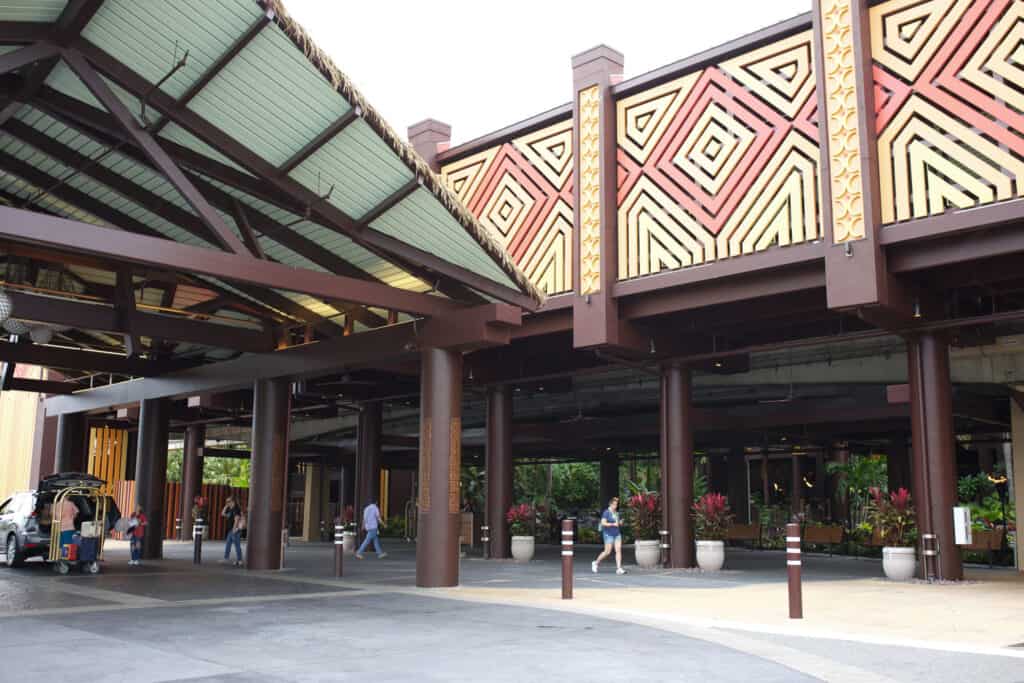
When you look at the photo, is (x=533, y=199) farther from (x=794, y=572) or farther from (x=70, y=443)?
(x=70, y=443)

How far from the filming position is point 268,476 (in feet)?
64.1

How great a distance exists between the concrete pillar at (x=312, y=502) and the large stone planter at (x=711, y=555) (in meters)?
23.4

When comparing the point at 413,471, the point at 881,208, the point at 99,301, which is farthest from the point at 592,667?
the point at 413,471

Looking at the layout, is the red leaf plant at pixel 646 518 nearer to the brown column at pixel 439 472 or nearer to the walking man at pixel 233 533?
the brown column at pixel 439 472

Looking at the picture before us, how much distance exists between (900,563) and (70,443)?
22620 millimetres

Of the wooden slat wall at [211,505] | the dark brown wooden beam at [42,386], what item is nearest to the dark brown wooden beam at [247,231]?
the dark brown wooden beam at [42,386]

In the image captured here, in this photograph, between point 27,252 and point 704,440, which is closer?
point 27,252

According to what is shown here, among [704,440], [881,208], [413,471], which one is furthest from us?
[413,471]

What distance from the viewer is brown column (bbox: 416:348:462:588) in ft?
51.3

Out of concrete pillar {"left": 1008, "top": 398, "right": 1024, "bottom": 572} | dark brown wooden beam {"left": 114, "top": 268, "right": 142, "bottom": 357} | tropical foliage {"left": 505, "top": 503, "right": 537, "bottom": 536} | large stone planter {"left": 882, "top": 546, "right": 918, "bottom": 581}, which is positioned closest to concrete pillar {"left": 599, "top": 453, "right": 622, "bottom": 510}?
tropical foliage {"left": 505, "top": 503, "right": 537, "bottom": 536}

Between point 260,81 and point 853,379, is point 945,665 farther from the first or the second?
point 853,379

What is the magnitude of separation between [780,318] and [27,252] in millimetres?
15008

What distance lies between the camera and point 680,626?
1100cm

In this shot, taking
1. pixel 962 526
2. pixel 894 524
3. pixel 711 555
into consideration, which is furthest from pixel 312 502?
pixel 962 526
